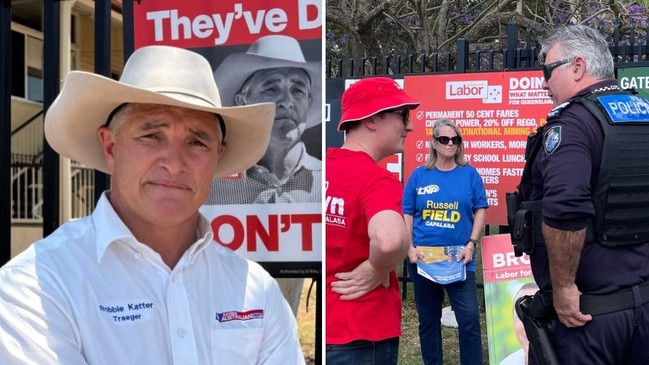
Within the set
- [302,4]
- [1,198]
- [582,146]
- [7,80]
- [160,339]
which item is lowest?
[160,339]

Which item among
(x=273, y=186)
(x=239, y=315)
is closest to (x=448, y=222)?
(x=273, y=186)

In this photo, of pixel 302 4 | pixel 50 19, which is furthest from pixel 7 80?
pixel 302 4

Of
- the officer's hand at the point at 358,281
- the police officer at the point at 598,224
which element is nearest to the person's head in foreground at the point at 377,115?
the officer's hand at the point at 358,281

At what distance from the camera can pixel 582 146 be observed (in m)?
2.92

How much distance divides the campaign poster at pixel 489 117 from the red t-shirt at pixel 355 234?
2656mm

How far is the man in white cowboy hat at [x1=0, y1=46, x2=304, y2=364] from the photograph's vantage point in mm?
1545

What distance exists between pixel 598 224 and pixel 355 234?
3.81 ft

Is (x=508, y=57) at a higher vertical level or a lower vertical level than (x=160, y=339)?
higher

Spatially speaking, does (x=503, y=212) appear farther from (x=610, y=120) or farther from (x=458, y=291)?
(x=610, y=120)

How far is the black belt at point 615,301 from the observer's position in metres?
2.97

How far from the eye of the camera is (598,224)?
2971 millimetres

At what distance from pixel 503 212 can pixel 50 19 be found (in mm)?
3459

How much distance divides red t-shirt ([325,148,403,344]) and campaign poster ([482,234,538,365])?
204cm

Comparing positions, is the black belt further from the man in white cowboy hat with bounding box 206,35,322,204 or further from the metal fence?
the metal fence
